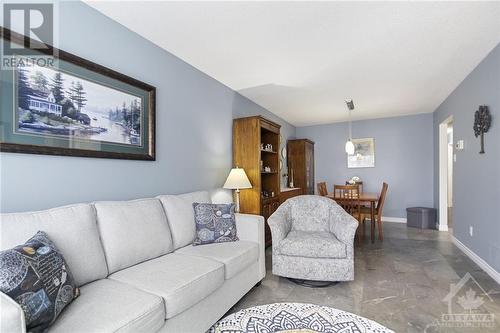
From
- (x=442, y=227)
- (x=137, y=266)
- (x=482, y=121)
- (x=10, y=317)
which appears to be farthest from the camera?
(x=442, y=227)

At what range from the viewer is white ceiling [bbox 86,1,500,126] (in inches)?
74.3

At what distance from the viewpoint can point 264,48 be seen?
246 centimetres

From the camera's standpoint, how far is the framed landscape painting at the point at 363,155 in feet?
18.7

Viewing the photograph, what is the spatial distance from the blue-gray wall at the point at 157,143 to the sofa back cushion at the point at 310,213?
1.09 meters

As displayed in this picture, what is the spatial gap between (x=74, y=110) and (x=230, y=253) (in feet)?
5.19

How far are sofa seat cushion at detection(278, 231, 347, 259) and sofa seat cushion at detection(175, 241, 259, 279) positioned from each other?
349mm

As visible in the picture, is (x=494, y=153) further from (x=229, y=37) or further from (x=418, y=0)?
(x=229, y=37)

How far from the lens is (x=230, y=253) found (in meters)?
1.97

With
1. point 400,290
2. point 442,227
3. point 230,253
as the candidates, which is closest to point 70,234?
point 230,253

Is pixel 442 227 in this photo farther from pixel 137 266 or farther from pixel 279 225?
pixel 137 266

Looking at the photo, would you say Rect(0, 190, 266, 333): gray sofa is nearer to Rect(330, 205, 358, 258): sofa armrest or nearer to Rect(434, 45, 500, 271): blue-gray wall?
Rect(330, 205, 358, 258): sofa armrest

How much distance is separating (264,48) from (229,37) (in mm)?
393

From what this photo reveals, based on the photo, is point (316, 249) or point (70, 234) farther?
point (316, 249)

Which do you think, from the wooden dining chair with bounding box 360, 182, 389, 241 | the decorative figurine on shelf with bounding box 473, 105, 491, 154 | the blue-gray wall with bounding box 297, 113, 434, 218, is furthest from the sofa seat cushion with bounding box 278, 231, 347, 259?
the blue-gray wall with bounding box 297, 113, 434, 218
